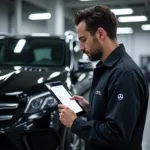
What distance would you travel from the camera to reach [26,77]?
295 cm

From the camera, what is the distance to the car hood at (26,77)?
265 cm

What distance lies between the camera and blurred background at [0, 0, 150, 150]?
11.8 metres

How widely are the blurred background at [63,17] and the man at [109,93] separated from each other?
3.55 meters

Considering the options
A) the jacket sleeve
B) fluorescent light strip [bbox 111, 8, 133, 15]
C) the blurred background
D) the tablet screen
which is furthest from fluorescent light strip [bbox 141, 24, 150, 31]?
the jacket sleeve

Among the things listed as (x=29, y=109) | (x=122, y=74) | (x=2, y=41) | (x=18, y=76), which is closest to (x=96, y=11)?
(x=122, y=74)

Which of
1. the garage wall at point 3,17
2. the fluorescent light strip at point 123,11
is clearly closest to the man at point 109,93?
the garage wall at point 3,17

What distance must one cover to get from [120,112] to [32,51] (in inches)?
105

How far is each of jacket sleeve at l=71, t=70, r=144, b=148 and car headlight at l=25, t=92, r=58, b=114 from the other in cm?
123

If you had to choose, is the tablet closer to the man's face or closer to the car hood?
the man's face

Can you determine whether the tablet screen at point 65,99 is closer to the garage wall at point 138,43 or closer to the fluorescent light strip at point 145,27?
the fluorescent light strip at point 145,27

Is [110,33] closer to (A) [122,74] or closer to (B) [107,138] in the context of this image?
(A) [122,74]

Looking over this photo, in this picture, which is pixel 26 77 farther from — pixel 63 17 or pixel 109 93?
pixel 63 17

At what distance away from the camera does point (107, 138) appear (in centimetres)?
136

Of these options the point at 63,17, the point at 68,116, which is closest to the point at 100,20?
the point at 68,116
